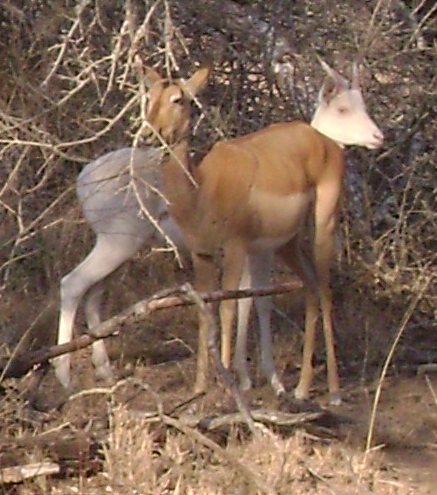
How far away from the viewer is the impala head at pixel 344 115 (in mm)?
7812

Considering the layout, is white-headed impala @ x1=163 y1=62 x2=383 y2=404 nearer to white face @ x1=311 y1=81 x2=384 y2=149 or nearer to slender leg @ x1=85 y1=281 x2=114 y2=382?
white face @ x1=311 y1=81 x2=384 y2=149

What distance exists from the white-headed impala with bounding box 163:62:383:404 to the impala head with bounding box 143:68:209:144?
0.72ft

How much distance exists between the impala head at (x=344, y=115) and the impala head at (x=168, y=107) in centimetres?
121

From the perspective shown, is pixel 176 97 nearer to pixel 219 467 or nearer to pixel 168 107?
pixel 168 107

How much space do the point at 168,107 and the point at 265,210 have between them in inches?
30.1

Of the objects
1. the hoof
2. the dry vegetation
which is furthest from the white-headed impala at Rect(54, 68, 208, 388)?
the hoof

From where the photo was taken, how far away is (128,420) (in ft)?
17.5

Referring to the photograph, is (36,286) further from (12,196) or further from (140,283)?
(12,196)

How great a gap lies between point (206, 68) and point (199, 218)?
A: 0.80 metres

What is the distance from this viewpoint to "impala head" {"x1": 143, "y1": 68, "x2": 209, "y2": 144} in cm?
681

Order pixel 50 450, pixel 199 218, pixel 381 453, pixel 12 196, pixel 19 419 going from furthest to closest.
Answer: pixel 12 196 < pixel 199 218 < pixel 381 453 < pixel 19 419 < pixel 50 450

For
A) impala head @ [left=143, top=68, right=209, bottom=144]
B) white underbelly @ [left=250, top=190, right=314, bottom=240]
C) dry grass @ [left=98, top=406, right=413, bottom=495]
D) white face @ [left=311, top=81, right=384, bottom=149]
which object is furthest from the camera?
white face @ [left=311, top=81, right=384, bottom=149]

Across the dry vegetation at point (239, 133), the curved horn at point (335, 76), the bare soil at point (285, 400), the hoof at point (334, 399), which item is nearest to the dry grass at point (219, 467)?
the bare soil at point (285, 400)

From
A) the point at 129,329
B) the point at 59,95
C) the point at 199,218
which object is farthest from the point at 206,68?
the point at 129,329
